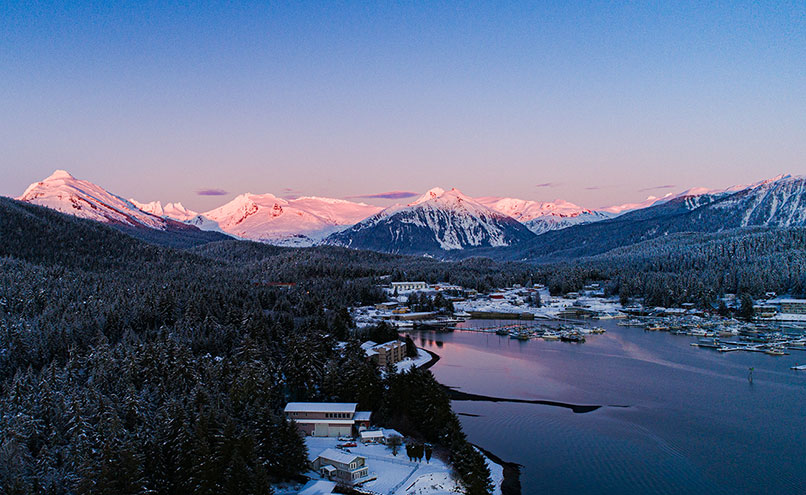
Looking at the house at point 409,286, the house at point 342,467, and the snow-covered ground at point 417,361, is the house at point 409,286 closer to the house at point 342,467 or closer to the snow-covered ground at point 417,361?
the snow-covered ground at point 417,361

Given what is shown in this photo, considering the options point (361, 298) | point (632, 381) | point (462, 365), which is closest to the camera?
point (632, 381)

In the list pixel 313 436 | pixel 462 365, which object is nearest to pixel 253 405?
pixel 313 436

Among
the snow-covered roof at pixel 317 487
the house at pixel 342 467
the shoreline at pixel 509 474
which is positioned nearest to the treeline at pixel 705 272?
the shoreline at pixel 509 474

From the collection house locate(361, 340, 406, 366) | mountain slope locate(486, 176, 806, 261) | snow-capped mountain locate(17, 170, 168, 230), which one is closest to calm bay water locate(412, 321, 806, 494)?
house locate(361, 340, 406, 366)

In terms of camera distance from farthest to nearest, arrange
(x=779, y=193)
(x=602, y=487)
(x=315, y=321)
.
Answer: (x=779, y=193) → (x=315, y=321) → (x=602, y=487)

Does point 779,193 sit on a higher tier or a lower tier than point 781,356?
higher

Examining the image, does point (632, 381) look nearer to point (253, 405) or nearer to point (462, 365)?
point (462, 365)

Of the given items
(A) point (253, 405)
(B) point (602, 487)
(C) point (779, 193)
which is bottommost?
(B) point (602, 487)
